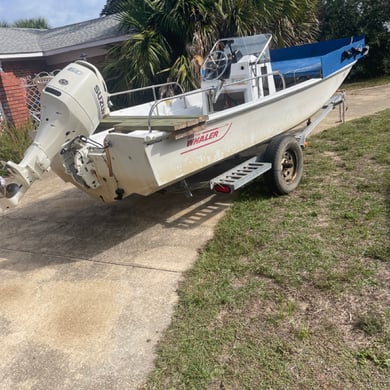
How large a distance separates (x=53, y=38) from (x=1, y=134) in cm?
642

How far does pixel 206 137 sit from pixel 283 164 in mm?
1250

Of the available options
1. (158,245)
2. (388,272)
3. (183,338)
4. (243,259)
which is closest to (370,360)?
(388,272)

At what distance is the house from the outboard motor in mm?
6610

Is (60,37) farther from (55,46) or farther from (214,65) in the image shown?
(214,65)

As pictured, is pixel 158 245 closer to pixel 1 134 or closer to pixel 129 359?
pixel 129 359

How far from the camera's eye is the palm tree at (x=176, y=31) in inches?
334

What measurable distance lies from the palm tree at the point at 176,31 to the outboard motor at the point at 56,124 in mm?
5353

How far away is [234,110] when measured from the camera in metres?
3.95

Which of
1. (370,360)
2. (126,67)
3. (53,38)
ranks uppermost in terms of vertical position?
(53,38)

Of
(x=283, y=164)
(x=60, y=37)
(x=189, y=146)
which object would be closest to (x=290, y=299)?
(x=189, y=146)

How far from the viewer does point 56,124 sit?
3.31 metres

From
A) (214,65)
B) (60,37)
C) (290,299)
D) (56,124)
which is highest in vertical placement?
(60,37)

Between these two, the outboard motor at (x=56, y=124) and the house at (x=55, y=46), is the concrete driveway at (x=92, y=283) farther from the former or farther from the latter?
the house at (x=55, y=46)

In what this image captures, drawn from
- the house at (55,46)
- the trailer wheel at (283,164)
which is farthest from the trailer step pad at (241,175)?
the house at (55,46)
